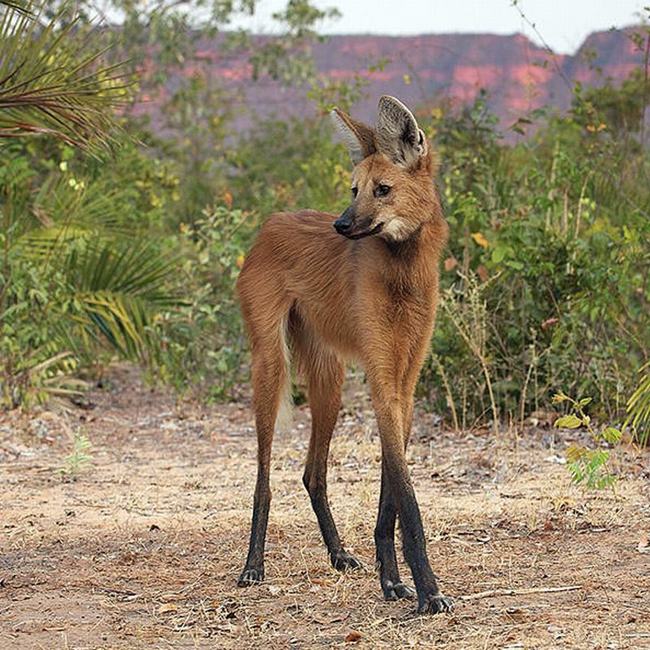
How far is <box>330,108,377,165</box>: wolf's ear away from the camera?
13.2ft

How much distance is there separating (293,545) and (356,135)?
6.21ft

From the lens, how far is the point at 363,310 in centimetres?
416

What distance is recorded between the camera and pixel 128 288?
842 cm

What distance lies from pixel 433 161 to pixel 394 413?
880 mm

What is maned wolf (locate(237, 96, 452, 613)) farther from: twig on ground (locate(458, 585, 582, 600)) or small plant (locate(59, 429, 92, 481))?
small plant (locate(59, 429, 92, 481))

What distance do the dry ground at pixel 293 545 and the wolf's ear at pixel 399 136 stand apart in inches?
59.8

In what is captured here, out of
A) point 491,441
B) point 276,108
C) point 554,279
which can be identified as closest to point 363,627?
point 491,441

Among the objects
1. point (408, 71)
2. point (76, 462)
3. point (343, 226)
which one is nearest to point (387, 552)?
point (343, 226)

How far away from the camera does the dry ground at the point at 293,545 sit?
12.7ft

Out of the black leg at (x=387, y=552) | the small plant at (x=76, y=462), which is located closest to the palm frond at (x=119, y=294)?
the small plant at (x=76, y=462)

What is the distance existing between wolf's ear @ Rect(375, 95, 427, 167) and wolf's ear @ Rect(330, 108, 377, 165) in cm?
4

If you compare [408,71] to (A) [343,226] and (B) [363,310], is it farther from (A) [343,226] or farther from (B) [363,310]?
(A) [343,226]

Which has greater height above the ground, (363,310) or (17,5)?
(17,5)

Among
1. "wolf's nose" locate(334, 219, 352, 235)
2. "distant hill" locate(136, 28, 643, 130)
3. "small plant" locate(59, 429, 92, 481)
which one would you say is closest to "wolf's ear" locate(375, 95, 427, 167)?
"wolf's nose" locate(334, 219, 352, 235)
